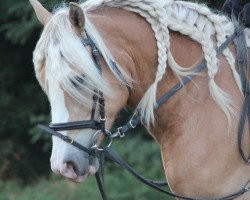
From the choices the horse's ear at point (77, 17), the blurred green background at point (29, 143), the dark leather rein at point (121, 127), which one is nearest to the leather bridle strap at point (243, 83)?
the dark leather rein at point (121, 127)

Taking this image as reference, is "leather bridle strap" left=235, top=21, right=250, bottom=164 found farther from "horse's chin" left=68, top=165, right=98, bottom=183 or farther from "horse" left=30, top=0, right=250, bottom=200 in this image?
"horse's chin" left=68, top=165, right=98, bottom=183

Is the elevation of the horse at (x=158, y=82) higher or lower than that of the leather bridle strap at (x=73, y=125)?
higher

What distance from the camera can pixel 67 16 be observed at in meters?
3.07

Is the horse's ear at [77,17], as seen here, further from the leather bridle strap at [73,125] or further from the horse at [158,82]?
the leather bridle strap at [73,125]

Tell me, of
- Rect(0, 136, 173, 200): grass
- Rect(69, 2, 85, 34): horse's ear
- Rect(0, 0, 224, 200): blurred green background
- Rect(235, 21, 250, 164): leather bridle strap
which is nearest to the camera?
Rect(69, 2, 85, 34): horse's ear

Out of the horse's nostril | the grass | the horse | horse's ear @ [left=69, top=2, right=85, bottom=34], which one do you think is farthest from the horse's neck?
the grass

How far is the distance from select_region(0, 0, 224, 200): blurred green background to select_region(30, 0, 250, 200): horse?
3.47 metres

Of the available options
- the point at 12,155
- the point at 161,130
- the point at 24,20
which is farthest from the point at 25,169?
the point at 161,130

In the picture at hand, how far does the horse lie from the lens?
2.98m

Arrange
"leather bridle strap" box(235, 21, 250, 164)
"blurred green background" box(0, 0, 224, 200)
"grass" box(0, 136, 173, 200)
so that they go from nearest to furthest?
"leather bridle strap" box(235, 21, 250, 164), "grass" box(0, 136, 173, 200), "blurred green background" box(0, 0, 224, 200)

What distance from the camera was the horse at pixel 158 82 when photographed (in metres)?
2.98

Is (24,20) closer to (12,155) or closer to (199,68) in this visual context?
(12,155)

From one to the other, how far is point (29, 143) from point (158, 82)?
5.97 metres

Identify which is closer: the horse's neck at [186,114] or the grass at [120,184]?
the horse's neck at [186,114]
